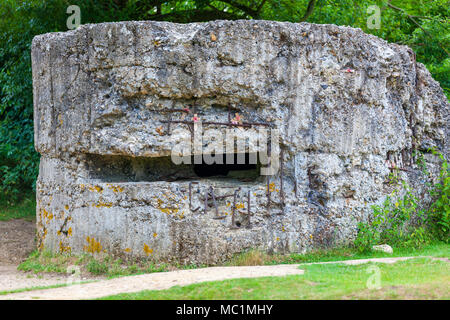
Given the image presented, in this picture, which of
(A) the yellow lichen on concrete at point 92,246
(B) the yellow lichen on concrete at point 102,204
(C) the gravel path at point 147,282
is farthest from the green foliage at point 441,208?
(A) the yellow lichen on concrete at point 92,246

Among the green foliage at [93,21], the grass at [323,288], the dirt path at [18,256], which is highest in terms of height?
the green foliage at [93,21]

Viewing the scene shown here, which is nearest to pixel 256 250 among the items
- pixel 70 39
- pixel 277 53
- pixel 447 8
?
pixel 277 53

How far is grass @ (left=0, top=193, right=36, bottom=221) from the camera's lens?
38.7ft

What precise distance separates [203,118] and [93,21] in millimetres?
4711

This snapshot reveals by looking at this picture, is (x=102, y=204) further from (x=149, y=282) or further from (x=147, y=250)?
(x=149, y=282)

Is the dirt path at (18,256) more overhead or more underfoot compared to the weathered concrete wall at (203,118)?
more underfoot

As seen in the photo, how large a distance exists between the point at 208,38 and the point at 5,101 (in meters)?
6.07

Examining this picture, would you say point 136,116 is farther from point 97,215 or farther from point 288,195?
point 288,195

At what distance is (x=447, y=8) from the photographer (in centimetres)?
1506

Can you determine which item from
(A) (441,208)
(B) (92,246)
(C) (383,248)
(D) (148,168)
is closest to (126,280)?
(B) (92,246)

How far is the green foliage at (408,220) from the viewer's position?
26.5 feet

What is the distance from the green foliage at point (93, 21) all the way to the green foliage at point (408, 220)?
4.37 metres

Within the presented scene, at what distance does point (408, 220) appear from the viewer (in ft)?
28.9

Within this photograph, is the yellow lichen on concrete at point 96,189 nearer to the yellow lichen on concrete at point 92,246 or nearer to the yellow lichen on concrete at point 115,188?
the yellow lichen on concrete at point 115,188
